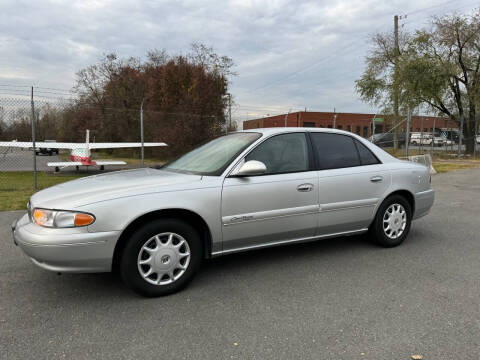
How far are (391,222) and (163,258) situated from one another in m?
2.98

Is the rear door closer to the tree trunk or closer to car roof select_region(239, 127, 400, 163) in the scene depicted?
car roof select_region(239, 127, 400, 163)

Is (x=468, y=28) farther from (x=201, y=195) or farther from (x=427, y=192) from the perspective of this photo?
(x=201, y=195)

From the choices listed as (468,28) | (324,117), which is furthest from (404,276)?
(324,117)

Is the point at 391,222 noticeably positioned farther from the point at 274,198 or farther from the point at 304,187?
the point at 274,198

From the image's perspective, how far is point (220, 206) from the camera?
338 centimetres

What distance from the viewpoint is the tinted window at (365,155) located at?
4450 millimetres

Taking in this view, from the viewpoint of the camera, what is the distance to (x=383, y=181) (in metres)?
4.43

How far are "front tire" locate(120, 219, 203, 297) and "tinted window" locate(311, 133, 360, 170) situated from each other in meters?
1.76

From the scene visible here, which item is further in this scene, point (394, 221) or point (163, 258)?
point (394, 221)

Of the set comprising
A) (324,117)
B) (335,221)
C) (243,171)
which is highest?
(324,117)

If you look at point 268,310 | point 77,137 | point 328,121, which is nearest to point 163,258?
point 268,310

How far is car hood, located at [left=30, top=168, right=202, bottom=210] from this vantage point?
3.01 meters

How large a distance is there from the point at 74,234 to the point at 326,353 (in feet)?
6.90

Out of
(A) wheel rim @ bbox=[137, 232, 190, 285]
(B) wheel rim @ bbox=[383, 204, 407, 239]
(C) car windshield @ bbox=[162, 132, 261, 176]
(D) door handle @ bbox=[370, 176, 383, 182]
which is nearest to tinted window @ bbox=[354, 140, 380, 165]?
(D) door handle @ bbox=[370, 176, 383, 182]
